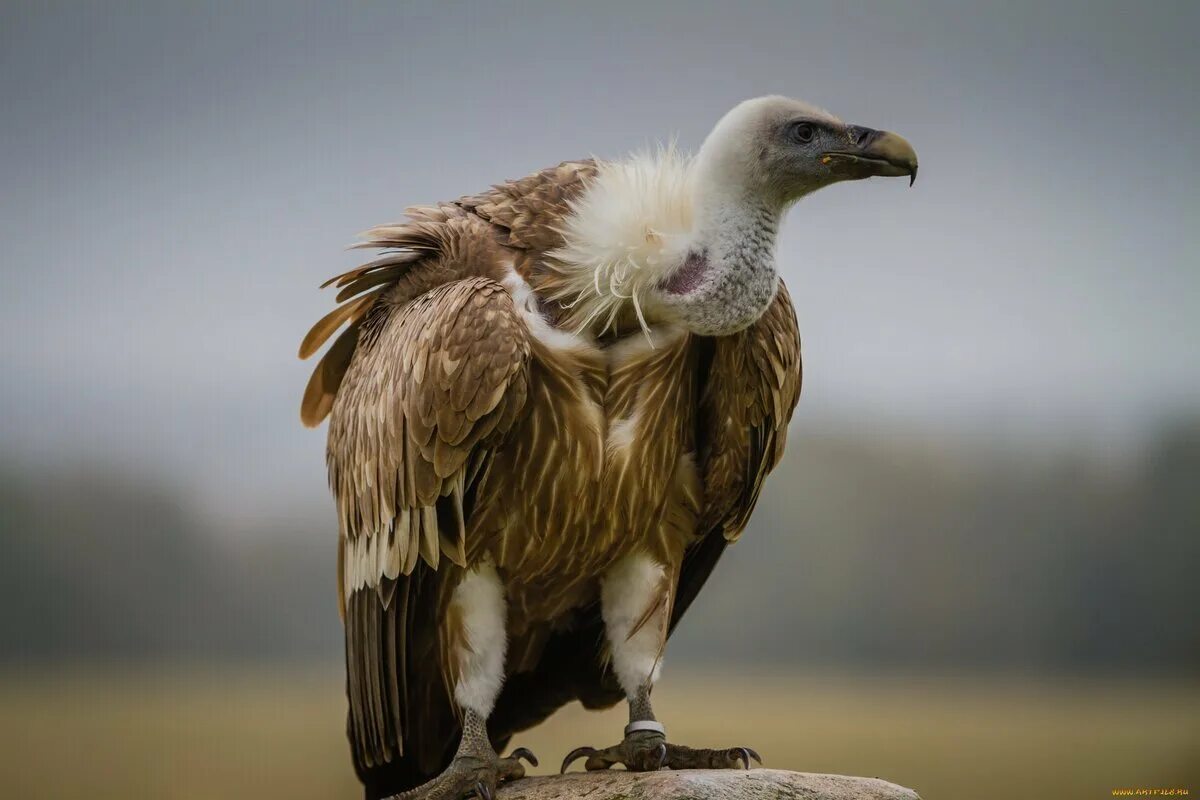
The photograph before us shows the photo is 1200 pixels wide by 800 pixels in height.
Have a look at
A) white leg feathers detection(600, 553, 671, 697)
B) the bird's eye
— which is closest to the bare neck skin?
the bird's eye

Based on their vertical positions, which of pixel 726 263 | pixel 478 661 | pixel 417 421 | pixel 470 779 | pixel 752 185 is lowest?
pixel 470 779

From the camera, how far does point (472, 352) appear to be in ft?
9.20

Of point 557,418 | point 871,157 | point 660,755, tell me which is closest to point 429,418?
point 557,418

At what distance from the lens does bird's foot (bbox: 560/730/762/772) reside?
308 centimetres

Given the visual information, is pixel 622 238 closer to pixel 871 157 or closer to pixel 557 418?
pixel 557 418

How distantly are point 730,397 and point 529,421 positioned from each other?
0.52 meters

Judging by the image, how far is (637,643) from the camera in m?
3.21

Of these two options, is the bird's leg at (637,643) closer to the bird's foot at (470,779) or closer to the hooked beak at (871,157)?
the bird's foot at (470,779)

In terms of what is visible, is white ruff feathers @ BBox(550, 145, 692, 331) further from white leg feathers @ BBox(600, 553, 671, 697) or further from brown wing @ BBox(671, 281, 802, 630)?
white leg feathers @ BBox(600, 553, 671, 697)

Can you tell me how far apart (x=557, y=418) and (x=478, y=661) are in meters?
0.63

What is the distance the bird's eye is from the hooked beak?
0.18 feet

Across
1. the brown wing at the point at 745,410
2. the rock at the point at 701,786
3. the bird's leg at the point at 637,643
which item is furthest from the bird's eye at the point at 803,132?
the rock at the point at 701,786

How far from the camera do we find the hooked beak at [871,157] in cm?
285

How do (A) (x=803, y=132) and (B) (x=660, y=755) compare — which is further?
(B) (x=660, y=755)
